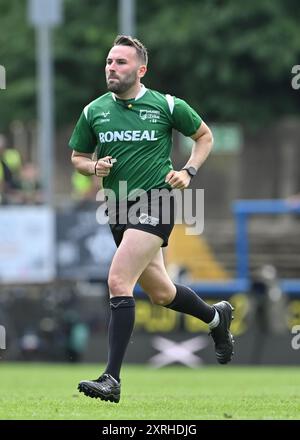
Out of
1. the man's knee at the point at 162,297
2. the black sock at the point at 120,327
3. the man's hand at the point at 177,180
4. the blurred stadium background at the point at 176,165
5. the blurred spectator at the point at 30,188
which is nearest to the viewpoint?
the black sock at the point at 120,327

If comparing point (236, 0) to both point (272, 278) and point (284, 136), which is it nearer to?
point (284, 136)

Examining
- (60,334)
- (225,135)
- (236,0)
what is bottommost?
(60,334)

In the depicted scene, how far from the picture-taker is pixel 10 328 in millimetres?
20078

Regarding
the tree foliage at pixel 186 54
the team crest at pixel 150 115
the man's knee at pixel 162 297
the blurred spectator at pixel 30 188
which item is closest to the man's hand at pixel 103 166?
the team crest at pixel 150 115

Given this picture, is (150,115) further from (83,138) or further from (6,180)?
(6,180)

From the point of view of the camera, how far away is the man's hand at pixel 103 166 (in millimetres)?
9734

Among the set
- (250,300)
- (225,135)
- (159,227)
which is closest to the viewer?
(159,227)

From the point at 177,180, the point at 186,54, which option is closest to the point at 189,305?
the point at 177,180

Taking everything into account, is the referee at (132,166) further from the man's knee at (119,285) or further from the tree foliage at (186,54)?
the tree foliage at (186,54)

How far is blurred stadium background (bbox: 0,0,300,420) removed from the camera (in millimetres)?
19625

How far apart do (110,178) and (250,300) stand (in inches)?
382

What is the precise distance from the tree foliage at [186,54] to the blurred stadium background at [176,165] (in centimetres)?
3

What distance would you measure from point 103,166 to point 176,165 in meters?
19.8
